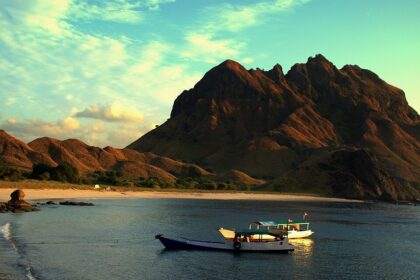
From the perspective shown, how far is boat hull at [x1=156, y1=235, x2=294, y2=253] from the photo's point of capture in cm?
6184

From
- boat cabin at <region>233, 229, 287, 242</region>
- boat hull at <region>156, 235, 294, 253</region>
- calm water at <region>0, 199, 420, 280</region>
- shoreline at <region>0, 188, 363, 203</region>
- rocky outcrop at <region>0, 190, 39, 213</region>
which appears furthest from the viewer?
shoreline at <region>0, 188, 363, 203</region>

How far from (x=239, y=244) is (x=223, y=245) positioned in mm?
2093

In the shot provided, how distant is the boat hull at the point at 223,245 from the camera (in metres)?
61.8

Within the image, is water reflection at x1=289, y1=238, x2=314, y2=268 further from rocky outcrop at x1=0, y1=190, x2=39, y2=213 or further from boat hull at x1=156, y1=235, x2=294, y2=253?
rocky outcrop at x1=0, y1=190, x2=39, y2=213

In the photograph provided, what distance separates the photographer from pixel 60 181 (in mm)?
174250

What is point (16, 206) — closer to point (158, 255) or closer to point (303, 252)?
point (158, 255)

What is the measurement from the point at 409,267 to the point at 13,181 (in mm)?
124662

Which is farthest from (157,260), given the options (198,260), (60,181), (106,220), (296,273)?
(60,181)

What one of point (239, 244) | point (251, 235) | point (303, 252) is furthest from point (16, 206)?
point (303, 252)

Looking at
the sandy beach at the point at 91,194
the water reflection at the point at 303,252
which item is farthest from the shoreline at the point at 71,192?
the water reflection at the point at 303,252

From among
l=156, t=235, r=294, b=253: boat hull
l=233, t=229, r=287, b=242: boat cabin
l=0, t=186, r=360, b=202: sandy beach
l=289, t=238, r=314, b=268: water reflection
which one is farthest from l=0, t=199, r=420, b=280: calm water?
l=0, t=186, r=360, b=202: sandy beach

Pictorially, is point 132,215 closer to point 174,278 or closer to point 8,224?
point 8,224

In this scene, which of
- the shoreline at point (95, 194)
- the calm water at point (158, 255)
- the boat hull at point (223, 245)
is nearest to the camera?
the calm water at point (158, 255)

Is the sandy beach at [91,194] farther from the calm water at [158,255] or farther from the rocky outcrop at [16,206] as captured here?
the calm water at [158,255]
